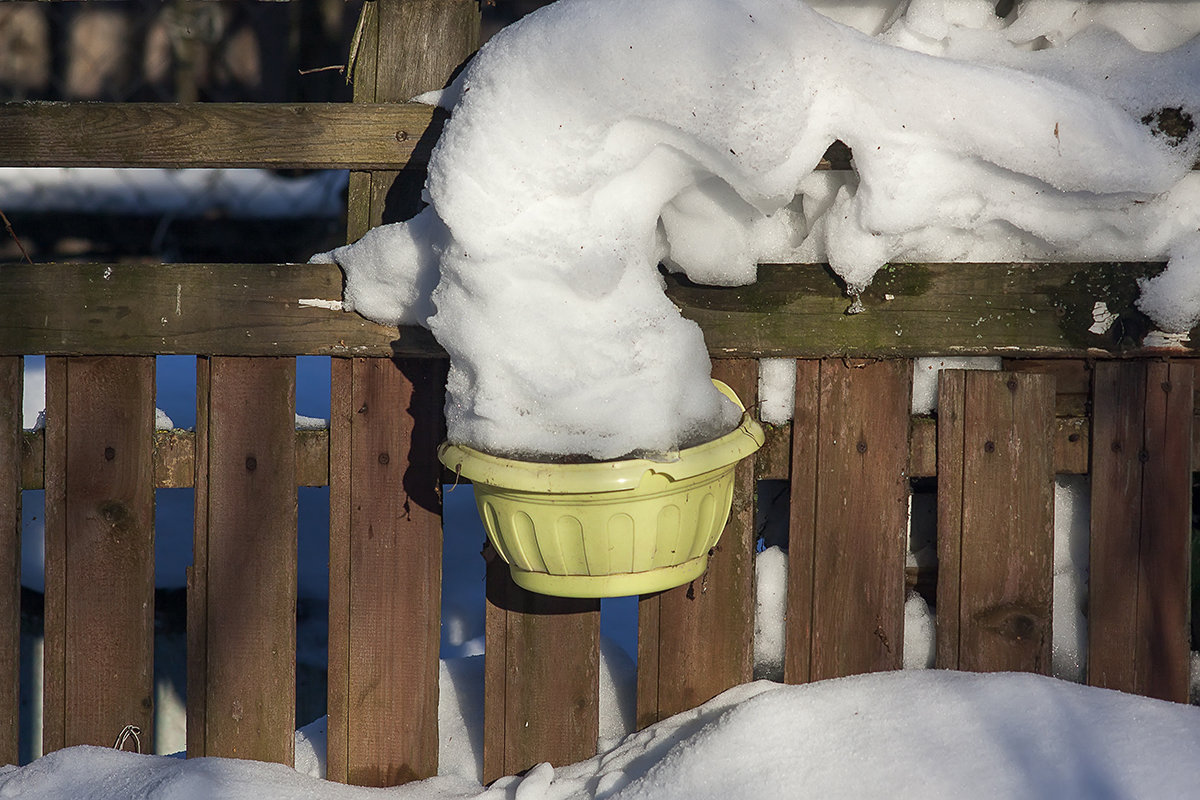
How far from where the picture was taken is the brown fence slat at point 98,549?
2039 millimetres

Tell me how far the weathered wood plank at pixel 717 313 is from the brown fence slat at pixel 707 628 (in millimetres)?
314

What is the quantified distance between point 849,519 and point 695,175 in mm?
758

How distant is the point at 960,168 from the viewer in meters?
1.82

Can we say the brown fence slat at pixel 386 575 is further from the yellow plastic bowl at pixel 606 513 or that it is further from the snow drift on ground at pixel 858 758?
the yellow plastic bowl at pixel 606 513

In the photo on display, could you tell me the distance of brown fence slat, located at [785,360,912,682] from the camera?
6.56 feet

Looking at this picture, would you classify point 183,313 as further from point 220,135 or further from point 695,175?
point 695,175

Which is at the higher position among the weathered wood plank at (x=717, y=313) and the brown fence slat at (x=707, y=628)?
the weathered wood plank at (x=717, y=313)

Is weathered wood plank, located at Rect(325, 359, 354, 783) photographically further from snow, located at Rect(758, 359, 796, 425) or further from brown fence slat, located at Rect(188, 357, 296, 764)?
snow, located at Rect(758, 359, 796, 425)

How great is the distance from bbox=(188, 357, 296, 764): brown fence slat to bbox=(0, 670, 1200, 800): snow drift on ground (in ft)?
0.37

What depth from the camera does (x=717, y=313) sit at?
77.7 inches

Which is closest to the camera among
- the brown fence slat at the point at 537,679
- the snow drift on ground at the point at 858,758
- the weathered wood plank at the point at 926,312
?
the snow drift on ground at the point at 858,758

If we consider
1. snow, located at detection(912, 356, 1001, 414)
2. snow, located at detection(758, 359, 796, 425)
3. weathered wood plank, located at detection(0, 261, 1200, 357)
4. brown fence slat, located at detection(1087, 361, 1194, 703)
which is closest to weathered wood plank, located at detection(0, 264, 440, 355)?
weathered wood plank, located at detection(0, 261, 1200, 357)

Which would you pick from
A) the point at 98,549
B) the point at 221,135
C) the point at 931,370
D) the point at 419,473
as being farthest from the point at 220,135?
the point at 931,370

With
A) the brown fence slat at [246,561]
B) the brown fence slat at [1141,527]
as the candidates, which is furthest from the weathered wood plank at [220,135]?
the brown fence slat at [1141,527]
